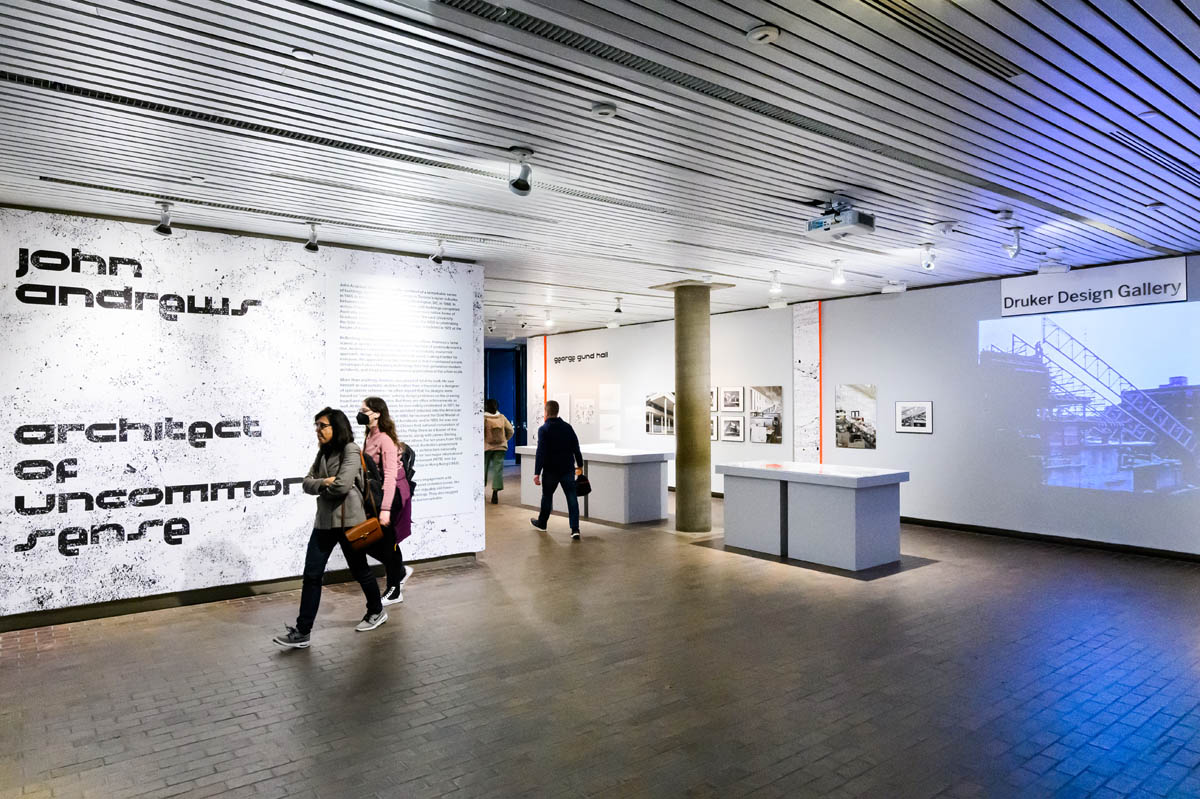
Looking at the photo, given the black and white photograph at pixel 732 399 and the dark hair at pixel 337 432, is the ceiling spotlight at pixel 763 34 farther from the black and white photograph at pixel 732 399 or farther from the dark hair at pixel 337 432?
the black and white photograph at pixel 732 399

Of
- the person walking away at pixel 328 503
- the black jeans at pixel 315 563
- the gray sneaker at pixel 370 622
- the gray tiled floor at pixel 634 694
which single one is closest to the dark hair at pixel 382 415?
the person walking away at pixel 328 503

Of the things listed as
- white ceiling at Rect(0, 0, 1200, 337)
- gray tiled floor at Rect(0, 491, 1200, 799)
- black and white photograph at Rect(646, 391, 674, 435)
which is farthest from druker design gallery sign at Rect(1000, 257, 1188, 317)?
black and white photograph at Rect(646, 391, 674, 435)

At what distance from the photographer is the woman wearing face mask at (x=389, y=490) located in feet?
20.3

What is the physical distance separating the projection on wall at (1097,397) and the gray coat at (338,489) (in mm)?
8752

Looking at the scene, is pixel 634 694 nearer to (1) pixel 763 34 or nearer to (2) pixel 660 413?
(1) pixel 763 34

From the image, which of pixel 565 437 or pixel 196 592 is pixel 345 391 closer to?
pixel 196 592

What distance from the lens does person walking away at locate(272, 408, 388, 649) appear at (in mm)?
5637

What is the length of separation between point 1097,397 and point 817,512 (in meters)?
4.13

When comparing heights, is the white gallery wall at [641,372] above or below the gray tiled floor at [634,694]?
above

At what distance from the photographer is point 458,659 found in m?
5.47

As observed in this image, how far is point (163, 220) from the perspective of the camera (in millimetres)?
6523

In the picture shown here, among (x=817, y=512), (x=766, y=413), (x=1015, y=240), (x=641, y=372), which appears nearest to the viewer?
(x=1015, y=240)

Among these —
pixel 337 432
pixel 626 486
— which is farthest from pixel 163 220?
pixel 626 486

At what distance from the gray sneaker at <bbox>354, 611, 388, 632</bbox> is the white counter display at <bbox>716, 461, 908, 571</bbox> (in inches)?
185
